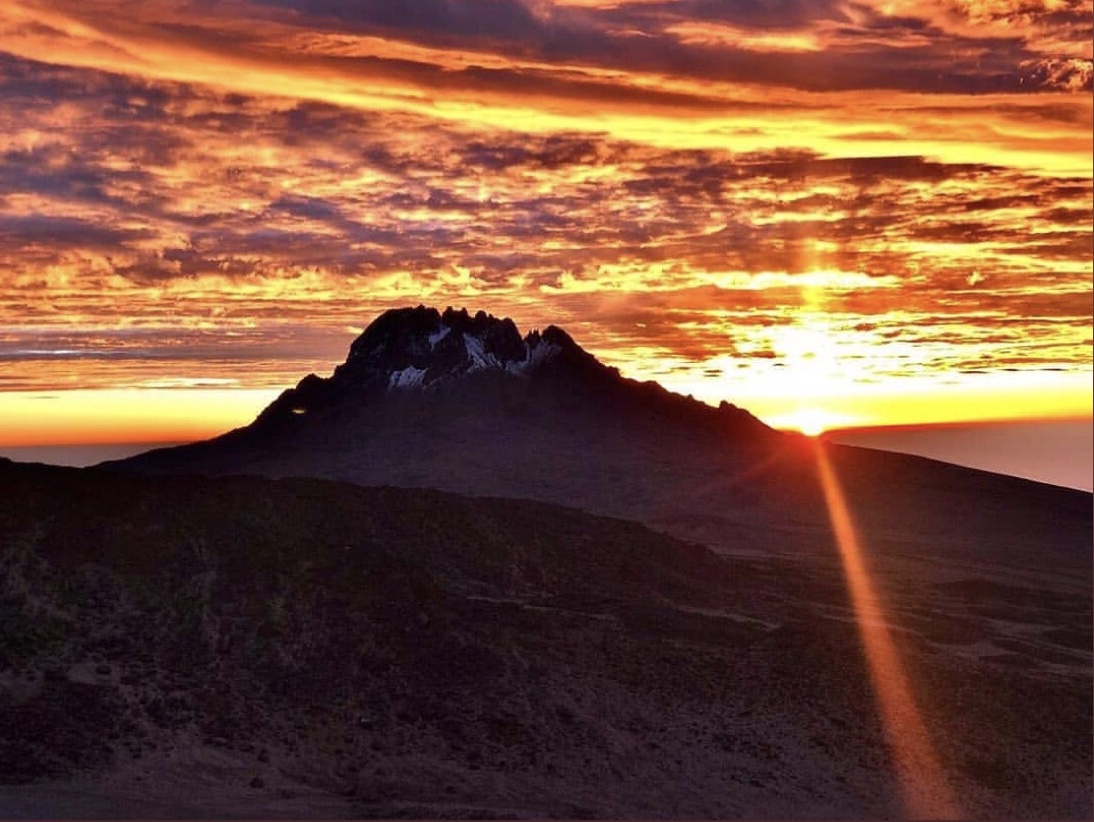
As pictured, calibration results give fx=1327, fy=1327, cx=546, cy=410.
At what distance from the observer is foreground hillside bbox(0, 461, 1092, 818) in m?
36.1

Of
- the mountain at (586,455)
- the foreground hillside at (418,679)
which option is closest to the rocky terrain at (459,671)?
the foreground hillside at (418,679)

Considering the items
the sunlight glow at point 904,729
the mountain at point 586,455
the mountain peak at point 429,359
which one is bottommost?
the sunlight glow at point 904,729

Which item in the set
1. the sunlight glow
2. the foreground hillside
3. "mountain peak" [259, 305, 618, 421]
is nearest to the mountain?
"mountain peak" [259, 305, 618, 421]

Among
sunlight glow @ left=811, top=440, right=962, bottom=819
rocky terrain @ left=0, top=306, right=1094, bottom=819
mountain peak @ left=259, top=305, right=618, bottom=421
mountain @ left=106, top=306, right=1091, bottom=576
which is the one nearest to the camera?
rocky terrain @ left=0, top=306, right=1094, bottom=819

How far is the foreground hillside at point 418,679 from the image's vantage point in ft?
118

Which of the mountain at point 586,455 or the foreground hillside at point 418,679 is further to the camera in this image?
the mountain at point 586,455

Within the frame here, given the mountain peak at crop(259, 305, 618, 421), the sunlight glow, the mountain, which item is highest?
the mountain peak at crop(259, 305, 618, 421)

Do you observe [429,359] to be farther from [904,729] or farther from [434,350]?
[904,729]

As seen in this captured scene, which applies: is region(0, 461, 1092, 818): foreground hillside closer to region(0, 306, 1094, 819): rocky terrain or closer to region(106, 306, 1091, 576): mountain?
region(0, 306, 1094, 819): rocky terrain

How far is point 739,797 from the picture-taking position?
37.8 m

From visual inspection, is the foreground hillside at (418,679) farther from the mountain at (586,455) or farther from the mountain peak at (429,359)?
the mountain peak at (429,359)

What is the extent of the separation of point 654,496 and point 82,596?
94.8 m

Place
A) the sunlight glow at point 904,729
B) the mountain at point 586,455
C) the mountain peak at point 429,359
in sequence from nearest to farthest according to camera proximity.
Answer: the sunlight glow at point 904,729 → the mountain at point 586,455 → the mountain peak at point 429,359

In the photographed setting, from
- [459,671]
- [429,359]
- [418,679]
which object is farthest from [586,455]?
[418,679]
